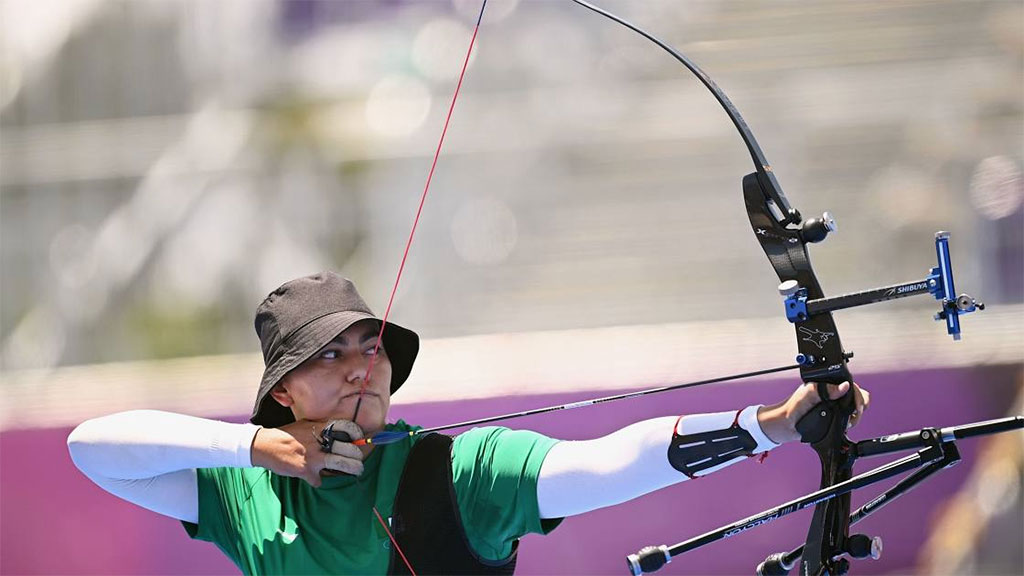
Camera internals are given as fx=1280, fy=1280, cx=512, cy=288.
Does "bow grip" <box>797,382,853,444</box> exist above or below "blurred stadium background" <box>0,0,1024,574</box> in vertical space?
below

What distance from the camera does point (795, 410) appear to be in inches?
65.6

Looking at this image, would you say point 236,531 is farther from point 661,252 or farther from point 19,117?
point 19,117

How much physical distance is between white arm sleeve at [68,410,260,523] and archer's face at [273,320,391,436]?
0.12m

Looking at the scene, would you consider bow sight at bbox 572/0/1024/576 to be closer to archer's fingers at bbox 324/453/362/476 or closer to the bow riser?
the bow riser

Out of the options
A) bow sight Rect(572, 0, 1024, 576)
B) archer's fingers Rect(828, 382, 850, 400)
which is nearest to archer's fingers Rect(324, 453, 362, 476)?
bow sight Rect(572, 0, 1024, 576)

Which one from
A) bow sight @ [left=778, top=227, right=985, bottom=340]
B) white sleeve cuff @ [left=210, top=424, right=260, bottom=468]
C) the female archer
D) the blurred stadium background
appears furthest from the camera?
the blurred stadium background

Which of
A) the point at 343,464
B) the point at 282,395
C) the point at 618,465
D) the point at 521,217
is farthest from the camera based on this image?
the point at 521,217

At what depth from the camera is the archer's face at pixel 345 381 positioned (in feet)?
6.94

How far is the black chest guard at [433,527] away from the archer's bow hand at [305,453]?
10cm

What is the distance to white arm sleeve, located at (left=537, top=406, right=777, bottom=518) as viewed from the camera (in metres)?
1.76

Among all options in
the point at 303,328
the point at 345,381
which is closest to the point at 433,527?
the point at 345,381

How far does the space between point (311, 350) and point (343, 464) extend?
23 cm

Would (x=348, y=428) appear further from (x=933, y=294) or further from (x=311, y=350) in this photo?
(x=933, y=294)

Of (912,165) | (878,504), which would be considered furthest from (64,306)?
(878,504)
